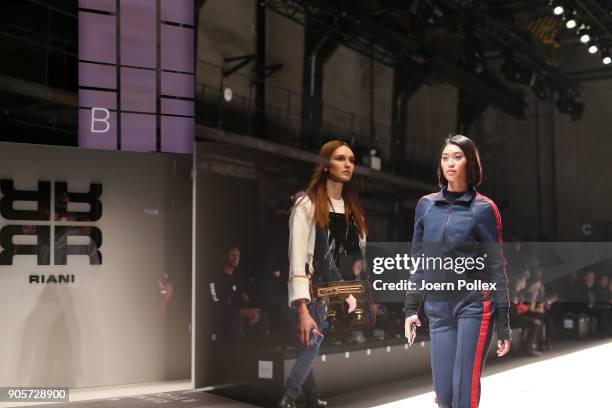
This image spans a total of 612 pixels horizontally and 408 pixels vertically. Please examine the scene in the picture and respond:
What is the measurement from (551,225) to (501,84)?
4.60 feet

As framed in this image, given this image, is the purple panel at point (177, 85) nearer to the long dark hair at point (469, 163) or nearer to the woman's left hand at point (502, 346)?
the long dark hair at point (469, 163)

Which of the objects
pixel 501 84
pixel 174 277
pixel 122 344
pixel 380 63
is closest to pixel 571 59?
pixel 501 84

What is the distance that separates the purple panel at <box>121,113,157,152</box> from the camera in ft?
19.6

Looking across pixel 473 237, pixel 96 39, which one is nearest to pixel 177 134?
pixel 96 39

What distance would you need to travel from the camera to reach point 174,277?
21.8 feet

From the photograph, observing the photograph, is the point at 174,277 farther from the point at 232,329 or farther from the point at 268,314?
the point at 268,314

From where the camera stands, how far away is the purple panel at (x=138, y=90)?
19.4ft

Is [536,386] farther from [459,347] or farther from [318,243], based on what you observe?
[318,243]

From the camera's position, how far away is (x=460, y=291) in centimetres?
387

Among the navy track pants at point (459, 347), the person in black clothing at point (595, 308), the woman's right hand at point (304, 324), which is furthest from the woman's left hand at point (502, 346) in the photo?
the woman's right hand at point (304, 324)

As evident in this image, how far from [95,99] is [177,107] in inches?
25.9

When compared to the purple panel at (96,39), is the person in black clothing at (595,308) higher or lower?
lower

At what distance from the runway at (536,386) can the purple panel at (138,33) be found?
310 centimetres

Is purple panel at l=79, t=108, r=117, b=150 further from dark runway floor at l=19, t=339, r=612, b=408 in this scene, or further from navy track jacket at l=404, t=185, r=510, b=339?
navy track jacket at l=404, t=185, r=510, b=339
